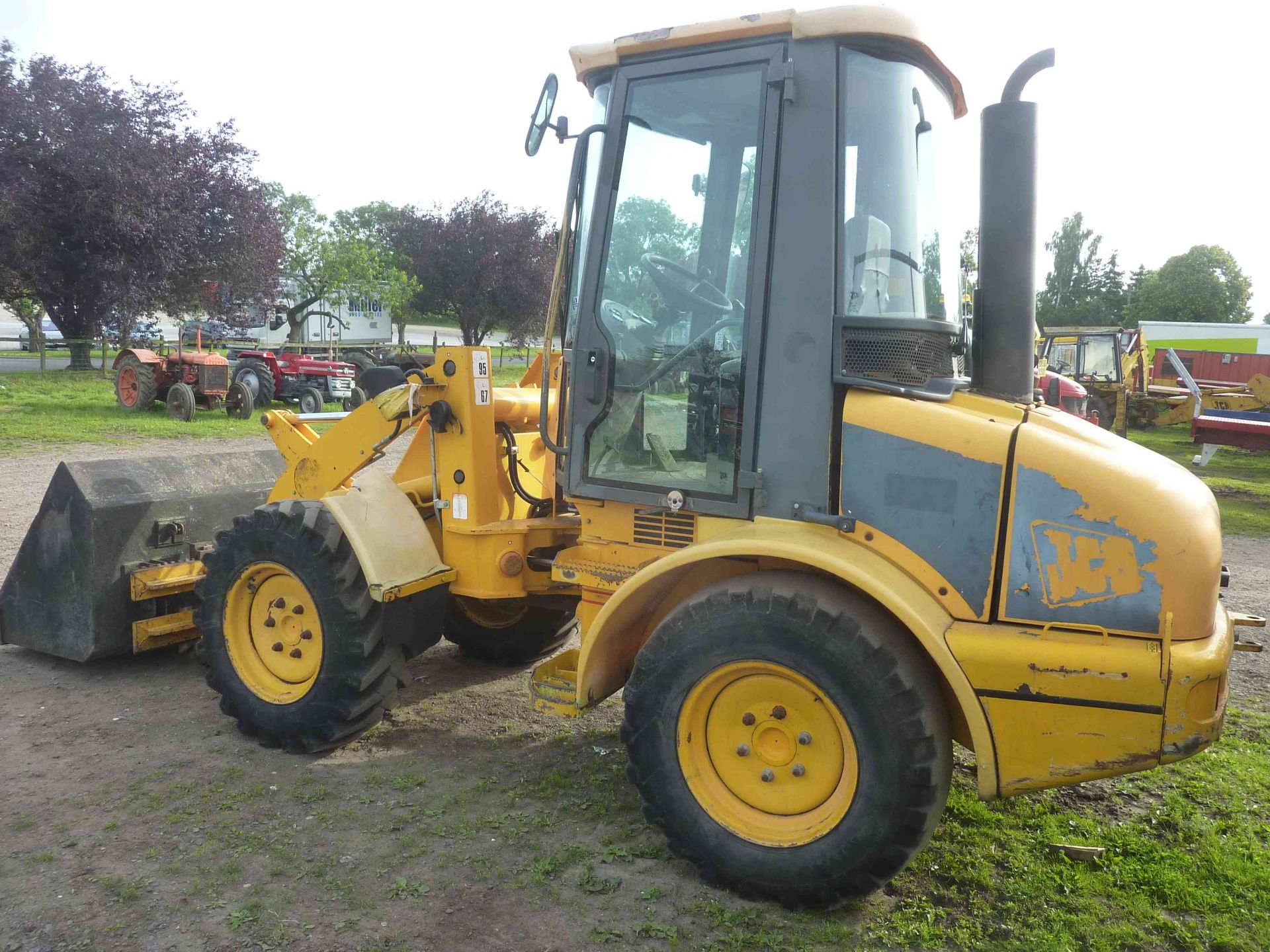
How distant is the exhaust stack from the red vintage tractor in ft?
52.9

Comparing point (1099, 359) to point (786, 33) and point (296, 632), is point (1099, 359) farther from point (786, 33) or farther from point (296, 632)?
point (296, 632)

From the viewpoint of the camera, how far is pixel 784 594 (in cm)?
307

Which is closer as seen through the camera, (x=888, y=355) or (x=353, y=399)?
(x=888, y=355)

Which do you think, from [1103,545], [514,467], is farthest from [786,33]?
[514,467]

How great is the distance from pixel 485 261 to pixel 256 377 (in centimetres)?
1670

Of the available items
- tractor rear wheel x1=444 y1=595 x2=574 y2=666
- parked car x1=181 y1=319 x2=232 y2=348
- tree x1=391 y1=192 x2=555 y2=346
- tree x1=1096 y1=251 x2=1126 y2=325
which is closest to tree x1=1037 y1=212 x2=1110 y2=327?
tree x1=1096 y1=251 x2=1126 y2=325

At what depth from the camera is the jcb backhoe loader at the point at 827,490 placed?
282 centimetres

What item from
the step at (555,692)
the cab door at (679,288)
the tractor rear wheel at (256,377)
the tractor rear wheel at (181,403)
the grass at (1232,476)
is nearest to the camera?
the cab door at (679,288)

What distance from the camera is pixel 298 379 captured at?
19719 mm

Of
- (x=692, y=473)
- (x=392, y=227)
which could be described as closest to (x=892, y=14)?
(x=692, y=473)

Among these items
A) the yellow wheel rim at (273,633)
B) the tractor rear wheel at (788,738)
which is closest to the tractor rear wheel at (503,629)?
the yellow wheel rim at (273,633)

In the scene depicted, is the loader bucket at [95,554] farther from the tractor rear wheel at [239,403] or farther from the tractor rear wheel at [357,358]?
the tractor rear wheel at [357,358]

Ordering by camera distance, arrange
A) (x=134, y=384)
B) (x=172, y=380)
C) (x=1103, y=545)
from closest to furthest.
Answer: (x=1103, y=545) → (x=134, y=384) → (x=172, y=380)

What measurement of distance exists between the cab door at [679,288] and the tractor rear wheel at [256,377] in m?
16.6
